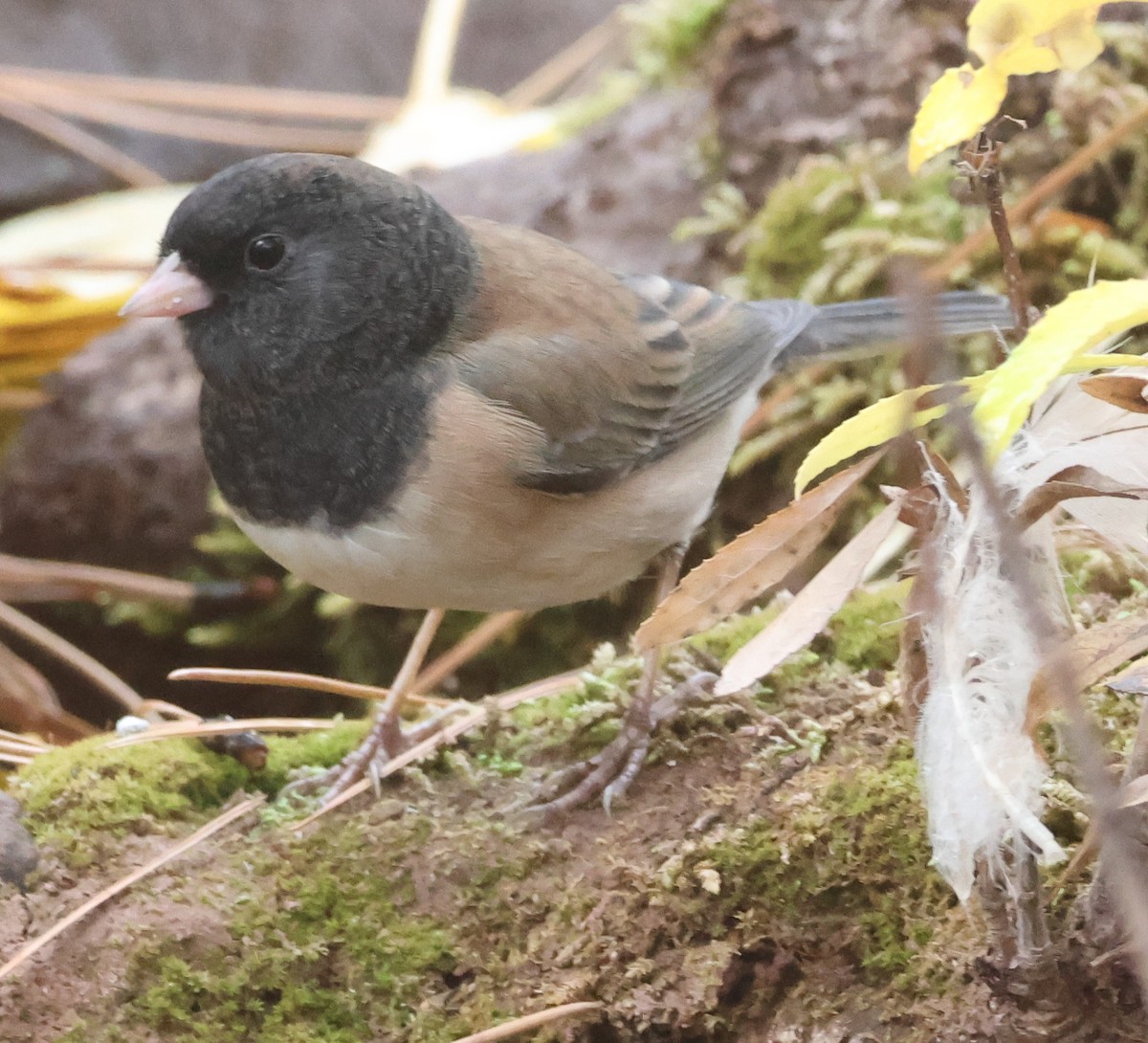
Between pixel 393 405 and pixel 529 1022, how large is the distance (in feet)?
2.17

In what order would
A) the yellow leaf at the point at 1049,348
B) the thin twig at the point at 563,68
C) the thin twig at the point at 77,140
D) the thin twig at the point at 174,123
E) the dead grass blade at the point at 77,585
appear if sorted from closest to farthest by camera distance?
the yellow leaf at the point at 1049,348 → the dead grass blade at the point at 77,585 → the thin twig at the point at 174,123 → the thin twig at the point at 77,140 → the thin twig at the point at 563,68

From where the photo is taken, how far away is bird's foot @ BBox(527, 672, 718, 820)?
49.3 inches

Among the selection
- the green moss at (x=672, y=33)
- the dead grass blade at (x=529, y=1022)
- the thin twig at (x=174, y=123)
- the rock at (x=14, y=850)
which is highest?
the thin twig at (x=174, y=123)

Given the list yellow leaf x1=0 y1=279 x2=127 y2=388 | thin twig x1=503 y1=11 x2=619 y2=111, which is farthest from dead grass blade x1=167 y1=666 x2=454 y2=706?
thin twig x1=503 y1=11 x2=619 y2=111

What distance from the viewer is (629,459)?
1515mm

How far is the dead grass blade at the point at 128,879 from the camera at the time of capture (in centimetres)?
107

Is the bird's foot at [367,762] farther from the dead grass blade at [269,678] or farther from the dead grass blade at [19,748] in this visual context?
the dead grass blade at [19,748]

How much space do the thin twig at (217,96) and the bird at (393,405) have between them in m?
2.24

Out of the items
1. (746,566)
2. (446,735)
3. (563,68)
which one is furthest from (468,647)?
(563,68)

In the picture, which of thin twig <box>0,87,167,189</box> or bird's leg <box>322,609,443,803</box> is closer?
bird's leg <box>322,609,443,803</box>

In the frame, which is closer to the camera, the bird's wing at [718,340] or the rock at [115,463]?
the bird's wing at [718,340]

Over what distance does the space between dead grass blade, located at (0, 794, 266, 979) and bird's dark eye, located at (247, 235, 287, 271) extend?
61 cm

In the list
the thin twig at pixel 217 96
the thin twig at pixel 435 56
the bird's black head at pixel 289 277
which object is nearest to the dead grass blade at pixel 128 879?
the bird's black head at pixel 289 277

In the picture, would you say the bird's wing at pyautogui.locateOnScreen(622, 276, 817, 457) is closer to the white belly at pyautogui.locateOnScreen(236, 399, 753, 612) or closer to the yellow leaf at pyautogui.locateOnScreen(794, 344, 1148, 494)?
the white belly at pyautogui.locateOnScreen(236, 399, 753, 612)
